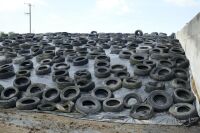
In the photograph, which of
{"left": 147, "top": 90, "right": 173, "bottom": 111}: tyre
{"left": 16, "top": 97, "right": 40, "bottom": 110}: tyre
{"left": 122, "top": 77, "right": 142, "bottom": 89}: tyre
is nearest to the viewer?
{"left": 147, "top": 90, "right": 173, "bottom": 111}: tyre

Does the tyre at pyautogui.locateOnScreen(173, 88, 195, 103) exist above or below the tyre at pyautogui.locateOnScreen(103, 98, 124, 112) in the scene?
above

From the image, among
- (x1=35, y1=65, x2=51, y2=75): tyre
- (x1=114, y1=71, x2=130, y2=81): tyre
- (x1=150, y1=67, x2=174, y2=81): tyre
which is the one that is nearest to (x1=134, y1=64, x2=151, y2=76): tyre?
(x1=150, y1=67, x2=174, y2=81): tyre

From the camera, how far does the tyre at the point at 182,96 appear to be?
1205 centimetres

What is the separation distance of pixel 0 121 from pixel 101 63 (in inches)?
245

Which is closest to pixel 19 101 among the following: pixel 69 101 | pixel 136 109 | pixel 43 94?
pixel 43 94

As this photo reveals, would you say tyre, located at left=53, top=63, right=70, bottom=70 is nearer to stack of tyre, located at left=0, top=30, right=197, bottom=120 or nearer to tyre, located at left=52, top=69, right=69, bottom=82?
stack of tyre, located at left=0, top=30, right=197, bottom=120

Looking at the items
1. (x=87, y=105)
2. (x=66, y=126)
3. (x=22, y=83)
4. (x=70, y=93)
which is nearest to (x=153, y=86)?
(x=87, y=105)

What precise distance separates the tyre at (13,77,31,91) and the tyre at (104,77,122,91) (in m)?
3.04

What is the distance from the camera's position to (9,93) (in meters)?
14.0

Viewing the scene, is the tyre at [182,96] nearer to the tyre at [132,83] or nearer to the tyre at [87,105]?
the tyre at [132,83]

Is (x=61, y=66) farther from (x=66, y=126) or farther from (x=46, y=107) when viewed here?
(x=66, y=126)

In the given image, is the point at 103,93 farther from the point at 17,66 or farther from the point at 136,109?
the point at 17,66

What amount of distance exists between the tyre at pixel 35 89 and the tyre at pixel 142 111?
365 centimetres

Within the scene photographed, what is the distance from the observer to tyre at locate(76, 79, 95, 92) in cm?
1351
